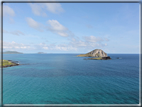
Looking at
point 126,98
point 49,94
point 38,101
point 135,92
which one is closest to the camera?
point 38,101

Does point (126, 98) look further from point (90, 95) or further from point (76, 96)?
Answer: point (76, 96)

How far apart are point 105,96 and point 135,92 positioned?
8.41m

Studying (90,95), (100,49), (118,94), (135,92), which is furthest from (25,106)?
(100,49)

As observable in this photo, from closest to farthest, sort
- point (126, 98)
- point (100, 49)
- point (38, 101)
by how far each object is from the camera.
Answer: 1. point (38, 101)
2. point (126, 98)
3. point (100, 49)

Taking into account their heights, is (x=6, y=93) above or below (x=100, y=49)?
below

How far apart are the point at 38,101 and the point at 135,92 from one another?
2243 cm

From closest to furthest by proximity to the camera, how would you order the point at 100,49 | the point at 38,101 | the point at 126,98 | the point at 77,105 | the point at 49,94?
the point at 77,105 < the point at 38,101 < the point at 126,98 < the point at 49,94 < the point at 100,49

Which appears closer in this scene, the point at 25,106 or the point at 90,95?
the point at 25,106

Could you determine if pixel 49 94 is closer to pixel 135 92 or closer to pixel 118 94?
pixel 118 94

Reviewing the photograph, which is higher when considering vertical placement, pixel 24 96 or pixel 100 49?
pixel 100 49

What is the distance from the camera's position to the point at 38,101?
14.8 metres

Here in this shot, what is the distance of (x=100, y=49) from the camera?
152 metres

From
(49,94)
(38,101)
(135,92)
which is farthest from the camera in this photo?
(135,92)

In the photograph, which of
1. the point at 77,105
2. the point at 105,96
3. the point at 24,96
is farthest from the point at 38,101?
the point at 105,96
